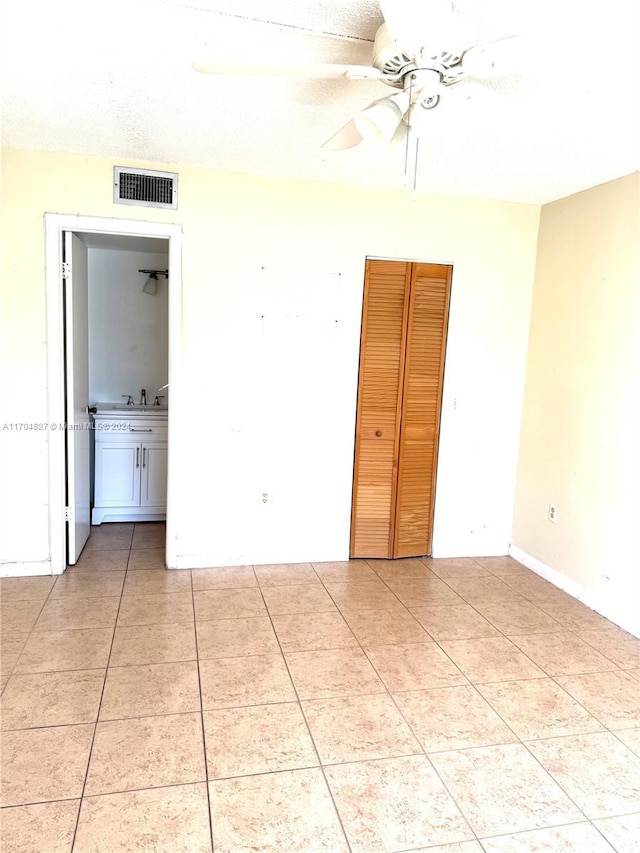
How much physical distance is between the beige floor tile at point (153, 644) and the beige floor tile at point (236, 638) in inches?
2.4

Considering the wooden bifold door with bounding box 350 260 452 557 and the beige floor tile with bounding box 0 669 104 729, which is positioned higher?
the wooden bifold door with bounding box 350 260 452 557

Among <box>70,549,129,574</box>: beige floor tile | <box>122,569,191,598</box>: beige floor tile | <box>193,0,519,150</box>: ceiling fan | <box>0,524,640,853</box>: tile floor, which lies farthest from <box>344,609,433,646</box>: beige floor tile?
<box>193,0,519,150</box>: ceiling fan

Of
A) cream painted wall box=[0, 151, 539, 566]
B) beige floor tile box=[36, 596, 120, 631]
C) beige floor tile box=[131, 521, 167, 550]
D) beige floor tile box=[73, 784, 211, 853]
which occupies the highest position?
cream painted wall box=[0, 151, 539, 566]

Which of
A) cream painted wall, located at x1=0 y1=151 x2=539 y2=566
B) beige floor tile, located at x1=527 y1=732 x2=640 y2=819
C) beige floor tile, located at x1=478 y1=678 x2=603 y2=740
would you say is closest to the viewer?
beige floor tile, located at x1=527 y1=732 x2=640 y2=819

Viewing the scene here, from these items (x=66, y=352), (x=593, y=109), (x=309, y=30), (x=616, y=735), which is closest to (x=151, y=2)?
(x=309, y=30)

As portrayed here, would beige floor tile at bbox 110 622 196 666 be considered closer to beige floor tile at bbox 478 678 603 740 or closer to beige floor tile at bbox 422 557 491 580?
beige floor tile at bbox 478 678 603 740

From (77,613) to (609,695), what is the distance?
261cm

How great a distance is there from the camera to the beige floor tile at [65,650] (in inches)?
98.1

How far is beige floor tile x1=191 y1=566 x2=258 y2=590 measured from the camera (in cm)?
341

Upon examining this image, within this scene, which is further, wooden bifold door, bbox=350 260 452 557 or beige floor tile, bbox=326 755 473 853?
wooden bifold door, bbox=350 260 452 557

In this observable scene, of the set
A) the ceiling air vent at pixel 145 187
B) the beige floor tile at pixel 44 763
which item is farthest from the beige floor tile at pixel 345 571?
the ceiling air vent at pixel 145 187

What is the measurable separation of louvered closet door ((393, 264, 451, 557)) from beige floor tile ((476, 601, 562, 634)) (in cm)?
82

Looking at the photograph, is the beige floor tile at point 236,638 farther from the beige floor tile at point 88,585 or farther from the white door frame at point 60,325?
the white door frame at point 60,325

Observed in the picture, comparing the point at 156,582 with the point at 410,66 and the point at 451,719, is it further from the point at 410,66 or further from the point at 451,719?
the point at 410,66
